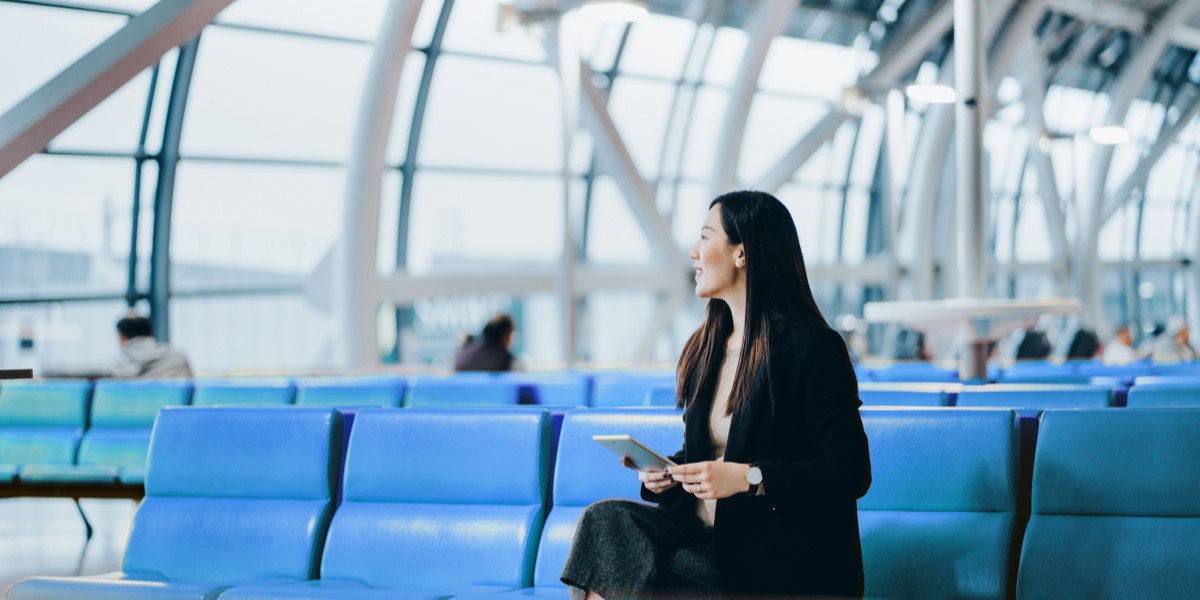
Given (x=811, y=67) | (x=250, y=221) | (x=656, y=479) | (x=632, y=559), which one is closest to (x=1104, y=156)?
(x=811, y=67)

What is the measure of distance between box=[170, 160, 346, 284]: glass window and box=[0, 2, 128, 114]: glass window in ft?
5.86

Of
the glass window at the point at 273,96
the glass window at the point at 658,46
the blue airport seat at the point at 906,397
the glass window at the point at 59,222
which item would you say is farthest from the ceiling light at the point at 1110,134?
the blue airport seat at the point at 906,397

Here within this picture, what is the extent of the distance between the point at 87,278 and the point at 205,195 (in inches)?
67.7

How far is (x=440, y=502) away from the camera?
13.1 feet

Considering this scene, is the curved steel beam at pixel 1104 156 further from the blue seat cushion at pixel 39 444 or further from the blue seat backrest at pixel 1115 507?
the blue seat backrest at pixel 1115 507

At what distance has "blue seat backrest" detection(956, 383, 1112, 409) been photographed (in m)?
4.67

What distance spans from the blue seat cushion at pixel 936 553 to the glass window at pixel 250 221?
13.0 meters

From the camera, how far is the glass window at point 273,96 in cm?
1508

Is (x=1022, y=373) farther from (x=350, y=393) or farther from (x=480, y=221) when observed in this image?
(x=480, y=221)

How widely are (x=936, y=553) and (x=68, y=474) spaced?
20.2 ft

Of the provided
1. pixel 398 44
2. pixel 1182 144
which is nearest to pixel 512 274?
pixel 398 44

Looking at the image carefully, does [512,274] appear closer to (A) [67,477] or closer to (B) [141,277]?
(B) [141,277]

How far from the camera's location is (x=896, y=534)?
341 cm

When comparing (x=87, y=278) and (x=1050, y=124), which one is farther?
(x=1050, y=124)
